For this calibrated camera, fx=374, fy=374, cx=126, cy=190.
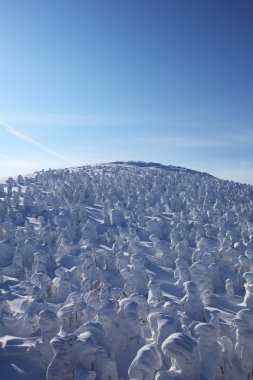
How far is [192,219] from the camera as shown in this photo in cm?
4388

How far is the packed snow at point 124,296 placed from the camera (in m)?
9.79

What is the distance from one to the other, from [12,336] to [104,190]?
4695 cm

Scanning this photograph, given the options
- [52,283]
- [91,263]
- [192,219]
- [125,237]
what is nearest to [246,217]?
[192,219]

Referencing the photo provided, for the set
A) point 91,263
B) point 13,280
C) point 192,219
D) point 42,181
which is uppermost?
point 42,181

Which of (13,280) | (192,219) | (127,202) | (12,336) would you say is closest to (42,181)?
(127,202)

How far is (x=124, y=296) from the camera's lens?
16969 millimetres

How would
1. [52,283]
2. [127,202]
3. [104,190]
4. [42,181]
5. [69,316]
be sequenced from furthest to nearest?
[42,181] < [104,190] < [127,202] < [52,283] < [69,316]

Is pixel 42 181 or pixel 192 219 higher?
pixel 42 181

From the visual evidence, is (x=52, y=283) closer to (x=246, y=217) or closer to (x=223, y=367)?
(x=223, y=367)

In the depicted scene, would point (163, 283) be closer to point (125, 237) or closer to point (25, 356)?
point (125, 237)

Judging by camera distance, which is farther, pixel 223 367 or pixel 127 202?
pixel 127 202

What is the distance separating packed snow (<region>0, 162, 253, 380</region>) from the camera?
32.1 ft

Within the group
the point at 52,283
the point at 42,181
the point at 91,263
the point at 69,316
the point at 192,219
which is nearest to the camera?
the point at 69,316

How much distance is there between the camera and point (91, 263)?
2197cm
